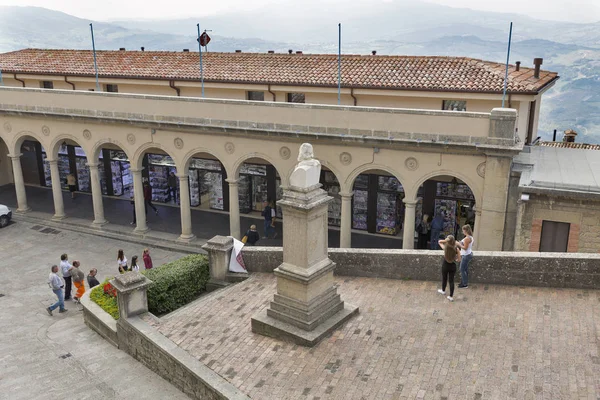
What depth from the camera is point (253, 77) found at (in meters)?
22.8

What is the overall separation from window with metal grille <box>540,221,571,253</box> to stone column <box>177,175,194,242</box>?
42.2 ft

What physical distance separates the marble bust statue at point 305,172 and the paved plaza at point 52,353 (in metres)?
4.43

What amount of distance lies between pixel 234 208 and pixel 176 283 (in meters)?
8.36

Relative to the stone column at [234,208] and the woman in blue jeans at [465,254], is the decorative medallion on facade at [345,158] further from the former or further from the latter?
the woman in blue jeans at [465,254]

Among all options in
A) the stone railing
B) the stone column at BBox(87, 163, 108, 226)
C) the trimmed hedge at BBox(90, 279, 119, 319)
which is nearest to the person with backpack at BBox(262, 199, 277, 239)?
the stone railing

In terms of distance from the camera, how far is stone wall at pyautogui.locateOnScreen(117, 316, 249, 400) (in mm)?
9125

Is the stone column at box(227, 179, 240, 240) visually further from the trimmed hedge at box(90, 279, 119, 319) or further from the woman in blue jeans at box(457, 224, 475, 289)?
the woman in blue jeans at box(457, 224, 475, 289)

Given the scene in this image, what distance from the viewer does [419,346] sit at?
995 cm

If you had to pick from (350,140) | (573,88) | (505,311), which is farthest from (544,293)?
(573,88)

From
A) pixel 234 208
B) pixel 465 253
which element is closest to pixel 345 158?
pixel 234 208

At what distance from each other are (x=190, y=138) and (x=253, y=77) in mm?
3934

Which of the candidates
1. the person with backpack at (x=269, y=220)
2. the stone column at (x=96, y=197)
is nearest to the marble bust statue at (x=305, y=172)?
the person with backpack at (x=269, y=220)

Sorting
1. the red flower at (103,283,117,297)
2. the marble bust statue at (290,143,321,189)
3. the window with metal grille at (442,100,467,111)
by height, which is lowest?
the red flower at (103,283,117,297)

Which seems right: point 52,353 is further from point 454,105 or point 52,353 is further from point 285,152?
point 454,105
